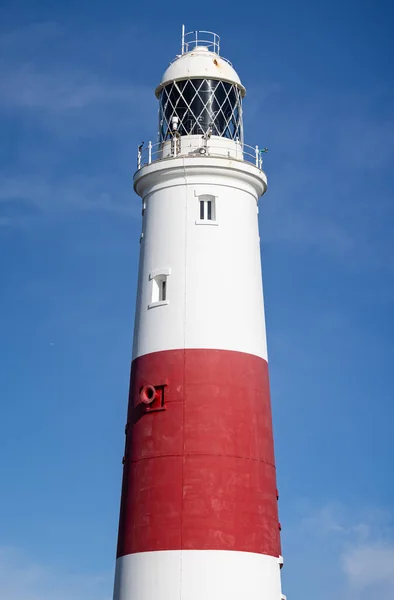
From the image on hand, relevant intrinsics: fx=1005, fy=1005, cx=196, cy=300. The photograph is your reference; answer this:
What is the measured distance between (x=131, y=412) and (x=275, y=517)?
4.31 meters

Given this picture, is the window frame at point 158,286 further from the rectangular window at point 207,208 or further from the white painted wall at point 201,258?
the rectangular window at point 207,208

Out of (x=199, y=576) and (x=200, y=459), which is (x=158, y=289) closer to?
(x=200, y=459)

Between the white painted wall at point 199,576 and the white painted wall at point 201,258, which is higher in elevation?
the white painted wall at point 201,258

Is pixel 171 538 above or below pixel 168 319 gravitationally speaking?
below

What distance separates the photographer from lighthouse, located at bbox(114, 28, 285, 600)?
22.6 m

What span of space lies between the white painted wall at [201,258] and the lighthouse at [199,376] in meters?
0.03

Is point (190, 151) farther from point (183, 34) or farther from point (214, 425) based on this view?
point (214, 425)

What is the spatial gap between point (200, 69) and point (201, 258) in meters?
5.41

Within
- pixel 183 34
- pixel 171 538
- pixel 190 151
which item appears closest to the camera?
pixel 171 538

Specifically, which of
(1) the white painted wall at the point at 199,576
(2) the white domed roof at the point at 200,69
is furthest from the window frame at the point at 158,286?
(1) the white painted wall at the point at 199,576

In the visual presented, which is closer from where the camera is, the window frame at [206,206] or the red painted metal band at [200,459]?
the red painted metal band at [200,459]

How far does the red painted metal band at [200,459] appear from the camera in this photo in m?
22.7

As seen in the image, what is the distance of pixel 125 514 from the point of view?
23.8 metres

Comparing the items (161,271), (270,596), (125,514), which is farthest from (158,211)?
(270,596)
